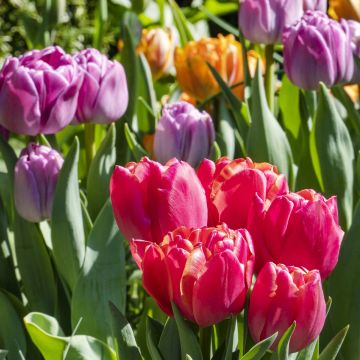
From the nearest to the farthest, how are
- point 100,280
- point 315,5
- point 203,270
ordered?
1. point 203,270
2. point 100,280
3. point 315,5

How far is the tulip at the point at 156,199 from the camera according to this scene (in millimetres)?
831

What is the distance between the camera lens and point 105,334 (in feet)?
3.80

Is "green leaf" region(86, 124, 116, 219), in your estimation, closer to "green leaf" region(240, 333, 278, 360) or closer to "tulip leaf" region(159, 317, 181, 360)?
"tulip leaf" region(159, 317, 181, 360)

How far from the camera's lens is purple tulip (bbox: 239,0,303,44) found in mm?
1558

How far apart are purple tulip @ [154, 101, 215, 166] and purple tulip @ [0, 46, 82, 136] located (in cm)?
14

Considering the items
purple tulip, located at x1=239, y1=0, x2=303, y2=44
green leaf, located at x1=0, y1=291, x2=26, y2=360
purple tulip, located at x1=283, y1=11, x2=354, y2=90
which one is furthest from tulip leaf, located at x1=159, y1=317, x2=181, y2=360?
purple tulip, located at x1=239, y1=0, x2=303, y2=44

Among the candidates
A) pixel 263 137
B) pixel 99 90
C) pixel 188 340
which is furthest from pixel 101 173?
pixel 188 340

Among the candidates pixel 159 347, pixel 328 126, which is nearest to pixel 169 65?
pixel 328 126

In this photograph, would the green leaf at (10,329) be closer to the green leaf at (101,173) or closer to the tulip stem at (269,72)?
the green leaf at (101,173)

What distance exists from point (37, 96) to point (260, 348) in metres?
0.59

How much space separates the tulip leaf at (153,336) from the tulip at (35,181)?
33cm

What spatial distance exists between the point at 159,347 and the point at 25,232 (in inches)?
16.6

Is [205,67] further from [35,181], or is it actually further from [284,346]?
[284,346]

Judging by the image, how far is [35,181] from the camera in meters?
1.21
